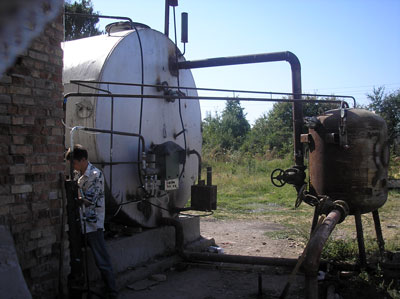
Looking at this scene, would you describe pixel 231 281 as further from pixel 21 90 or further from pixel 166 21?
pixel 166 21

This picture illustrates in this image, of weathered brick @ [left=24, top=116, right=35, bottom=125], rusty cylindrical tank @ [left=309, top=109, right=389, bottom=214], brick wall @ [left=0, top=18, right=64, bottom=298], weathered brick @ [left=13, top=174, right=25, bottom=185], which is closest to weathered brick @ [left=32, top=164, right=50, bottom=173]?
brick wall @ [left=0, top=18, right=64, bottom=298]

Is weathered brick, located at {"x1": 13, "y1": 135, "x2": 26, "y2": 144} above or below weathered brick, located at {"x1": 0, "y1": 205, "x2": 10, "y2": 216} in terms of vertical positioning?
above

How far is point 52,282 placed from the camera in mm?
3584

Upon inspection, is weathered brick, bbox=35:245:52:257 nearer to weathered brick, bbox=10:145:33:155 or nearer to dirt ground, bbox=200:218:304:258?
weathered brick, bbox=10:145:33:155

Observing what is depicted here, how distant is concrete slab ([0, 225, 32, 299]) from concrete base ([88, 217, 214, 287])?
5.05 ft

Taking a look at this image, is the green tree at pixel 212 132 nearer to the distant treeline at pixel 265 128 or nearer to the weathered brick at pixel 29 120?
the distant treeline at pixel 265 128

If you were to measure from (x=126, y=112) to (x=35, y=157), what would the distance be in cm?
193

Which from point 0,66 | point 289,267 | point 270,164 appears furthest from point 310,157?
point 270,164

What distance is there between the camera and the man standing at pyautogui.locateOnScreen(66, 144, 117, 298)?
157 inches

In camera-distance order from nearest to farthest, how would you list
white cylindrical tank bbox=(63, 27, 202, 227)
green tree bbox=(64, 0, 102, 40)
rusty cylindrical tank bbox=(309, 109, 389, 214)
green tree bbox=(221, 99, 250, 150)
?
white cylindrical tank bbox=(63, 27, 202, 227), rusty cylindrical tank bbox=(309, 109, 389, 214), green tree bbox=(64, 0, 102, 40), green tree bbox=(221, 99, 250, 150)

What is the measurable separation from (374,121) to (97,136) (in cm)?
362

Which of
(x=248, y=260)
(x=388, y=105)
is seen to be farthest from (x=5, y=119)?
(x=388, y=105)

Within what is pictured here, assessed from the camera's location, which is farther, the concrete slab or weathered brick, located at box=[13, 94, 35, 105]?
weathered brick, located at box=[13, 94, 35, 105]

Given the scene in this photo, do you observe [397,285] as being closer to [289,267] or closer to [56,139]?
[289,267]
